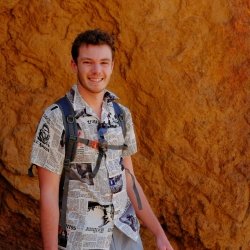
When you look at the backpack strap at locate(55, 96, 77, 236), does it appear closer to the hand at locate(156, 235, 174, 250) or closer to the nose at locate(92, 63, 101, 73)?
the nose at locate(92, 63, 101, 73)

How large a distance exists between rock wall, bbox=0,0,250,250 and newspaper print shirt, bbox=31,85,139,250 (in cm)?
179

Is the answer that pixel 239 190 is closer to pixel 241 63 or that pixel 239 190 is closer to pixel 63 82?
pixel 241 63

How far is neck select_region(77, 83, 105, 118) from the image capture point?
301 cm

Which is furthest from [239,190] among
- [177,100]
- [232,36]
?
[232,36]

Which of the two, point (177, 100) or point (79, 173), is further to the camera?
point (177, 100)

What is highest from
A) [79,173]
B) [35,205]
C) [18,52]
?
[18,52]

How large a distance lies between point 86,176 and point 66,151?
0.16 metres

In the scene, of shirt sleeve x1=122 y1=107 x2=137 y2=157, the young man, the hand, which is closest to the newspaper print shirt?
the young man

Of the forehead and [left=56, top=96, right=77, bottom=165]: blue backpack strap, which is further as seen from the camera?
the forehead

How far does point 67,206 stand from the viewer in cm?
293

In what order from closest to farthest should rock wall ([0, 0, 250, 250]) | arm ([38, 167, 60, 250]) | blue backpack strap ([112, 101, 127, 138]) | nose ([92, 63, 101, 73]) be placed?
arm ([38, 167, 60, 250]), nose ([92, 63, 101, 73]), blue backpack strap ([112, 101, 127, 138]), rock wall ([0, 0, 250, 250])

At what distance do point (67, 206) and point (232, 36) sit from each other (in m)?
2.52

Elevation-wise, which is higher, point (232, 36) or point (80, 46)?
point (232, 36)

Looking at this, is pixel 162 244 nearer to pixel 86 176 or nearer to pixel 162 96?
pixel 86 176
